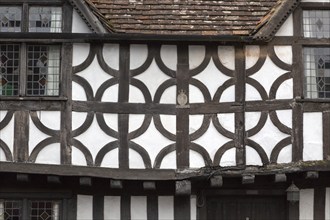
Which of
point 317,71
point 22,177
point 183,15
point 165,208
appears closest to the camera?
point 22,177

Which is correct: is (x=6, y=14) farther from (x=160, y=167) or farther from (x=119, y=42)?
(x=160, y=167)

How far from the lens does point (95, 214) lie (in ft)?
39.9

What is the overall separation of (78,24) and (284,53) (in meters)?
3.21

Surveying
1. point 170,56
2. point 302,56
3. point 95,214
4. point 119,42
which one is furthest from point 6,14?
point 302,56

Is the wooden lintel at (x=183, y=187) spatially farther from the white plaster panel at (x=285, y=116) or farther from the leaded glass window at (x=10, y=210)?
the leaded glass window at (x=10, y=210)

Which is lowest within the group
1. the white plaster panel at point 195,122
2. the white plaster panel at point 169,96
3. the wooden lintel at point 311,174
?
the wooden lintel at point 311,174

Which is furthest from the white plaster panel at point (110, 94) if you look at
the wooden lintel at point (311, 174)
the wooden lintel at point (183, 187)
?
the wooden lintel at point (311, 174)

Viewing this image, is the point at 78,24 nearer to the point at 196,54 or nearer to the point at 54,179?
the point at 196,54

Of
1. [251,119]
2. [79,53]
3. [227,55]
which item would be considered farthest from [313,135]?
[79,53]

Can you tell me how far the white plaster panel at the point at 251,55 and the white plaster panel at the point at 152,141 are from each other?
5.76ft

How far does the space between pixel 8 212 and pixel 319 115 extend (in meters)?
4.95

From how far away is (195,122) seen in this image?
12211mm

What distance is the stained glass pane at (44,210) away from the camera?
1217 cm

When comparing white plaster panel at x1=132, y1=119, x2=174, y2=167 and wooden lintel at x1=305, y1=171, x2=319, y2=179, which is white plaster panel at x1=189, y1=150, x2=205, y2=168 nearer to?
white plaster panel at x1=132, y1=119, x2=174, y2=167
